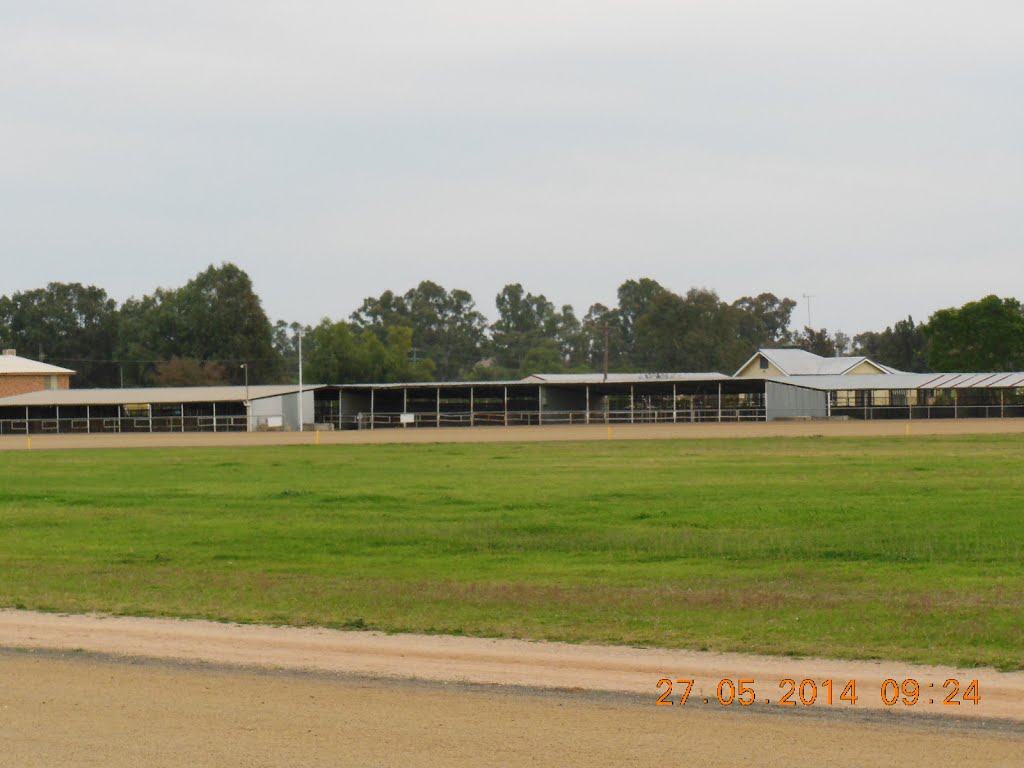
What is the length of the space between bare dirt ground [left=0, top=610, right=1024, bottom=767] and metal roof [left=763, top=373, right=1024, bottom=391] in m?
83.2

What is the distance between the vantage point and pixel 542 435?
238 feet

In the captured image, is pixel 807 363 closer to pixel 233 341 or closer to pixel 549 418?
pixel 549 418

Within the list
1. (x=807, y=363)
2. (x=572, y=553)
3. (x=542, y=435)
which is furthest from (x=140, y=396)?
(x=572, y=553)

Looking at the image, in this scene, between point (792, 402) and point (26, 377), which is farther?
point (26, 377)

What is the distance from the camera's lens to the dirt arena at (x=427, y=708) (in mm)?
8648

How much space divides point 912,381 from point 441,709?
9246 cm

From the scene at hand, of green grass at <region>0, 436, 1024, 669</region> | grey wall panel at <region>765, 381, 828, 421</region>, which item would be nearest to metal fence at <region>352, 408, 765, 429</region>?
grey wall panel at <region>765, 381, 828, 421</region>

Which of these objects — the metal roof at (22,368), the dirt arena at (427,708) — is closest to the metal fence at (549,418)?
the metal roof at (22,368)

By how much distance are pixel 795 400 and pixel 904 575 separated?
3160 inches

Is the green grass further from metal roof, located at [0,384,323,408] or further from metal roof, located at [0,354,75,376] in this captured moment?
metal roof, located at [0,354,75,376]

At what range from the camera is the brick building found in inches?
4437

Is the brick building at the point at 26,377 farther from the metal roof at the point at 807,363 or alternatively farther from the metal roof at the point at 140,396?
the metal roof at the point at 807,363

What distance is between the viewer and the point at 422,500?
28.7 metres

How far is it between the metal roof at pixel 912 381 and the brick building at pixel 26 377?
63823mm
